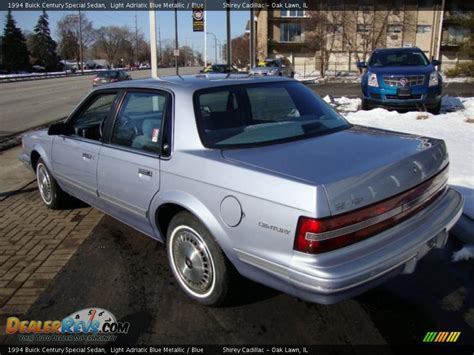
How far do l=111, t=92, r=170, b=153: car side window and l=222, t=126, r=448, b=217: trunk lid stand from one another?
795 mm

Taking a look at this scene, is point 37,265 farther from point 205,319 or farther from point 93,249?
point 205,319

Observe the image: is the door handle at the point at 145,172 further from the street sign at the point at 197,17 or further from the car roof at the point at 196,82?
the street sign at the point at 197,17

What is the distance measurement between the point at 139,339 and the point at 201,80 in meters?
2.13

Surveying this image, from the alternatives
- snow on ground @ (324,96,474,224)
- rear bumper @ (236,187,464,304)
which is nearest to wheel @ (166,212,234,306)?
rear bumper @ (236,187,464,304)

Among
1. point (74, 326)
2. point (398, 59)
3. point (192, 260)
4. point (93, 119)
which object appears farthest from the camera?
point (398, 59)

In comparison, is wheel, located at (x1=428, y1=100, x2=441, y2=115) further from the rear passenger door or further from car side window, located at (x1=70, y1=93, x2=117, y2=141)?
the rear passenger door

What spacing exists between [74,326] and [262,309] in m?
1.34

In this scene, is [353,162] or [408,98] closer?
[353,162]

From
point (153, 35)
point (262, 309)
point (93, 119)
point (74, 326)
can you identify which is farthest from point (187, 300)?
point (153, 35)

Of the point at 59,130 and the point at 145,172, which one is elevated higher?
the point at 59,130

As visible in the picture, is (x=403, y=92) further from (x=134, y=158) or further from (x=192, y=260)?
(x=192, y=260)

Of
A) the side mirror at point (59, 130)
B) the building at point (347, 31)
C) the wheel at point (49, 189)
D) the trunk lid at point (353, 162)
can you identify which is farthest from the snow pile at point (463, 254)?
the building at point (347, 31)

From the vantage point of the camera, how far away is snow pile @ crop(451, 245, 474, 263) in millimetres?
3906

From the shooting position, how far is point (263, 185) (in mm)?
2576
